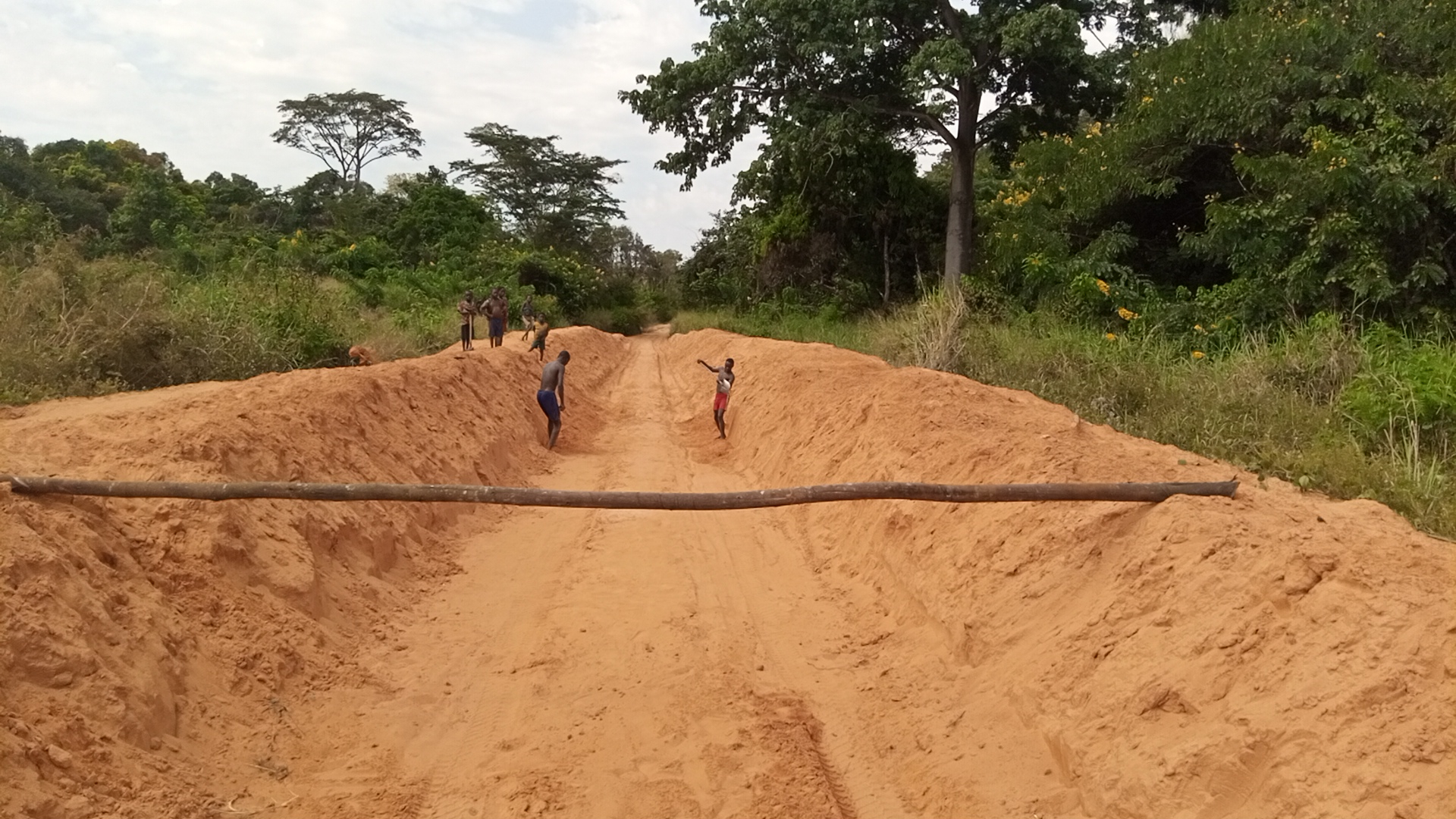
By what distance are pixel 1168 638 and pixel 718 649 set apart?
2700 mm

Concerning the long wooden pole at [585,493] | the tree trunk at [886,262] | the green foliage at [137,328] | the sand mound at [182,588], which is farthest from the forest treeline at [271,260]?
the tree trunk at [886,262]

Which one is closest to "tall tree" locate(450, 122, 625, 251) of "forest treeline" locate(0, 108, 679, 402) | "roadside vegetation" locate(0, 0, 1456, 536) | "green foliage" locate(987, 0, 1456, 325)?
"forest treeline" locate(0, 108, 679, 402)

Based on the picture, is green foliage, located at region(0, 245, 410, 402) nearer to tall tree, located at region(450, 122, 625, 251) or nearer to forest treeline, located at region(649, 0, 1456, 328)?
forest treeline, located at region(649, 0, 1456, 328)

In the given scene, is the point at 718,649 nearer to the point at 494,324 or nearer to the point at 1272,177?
the point at 1272,177

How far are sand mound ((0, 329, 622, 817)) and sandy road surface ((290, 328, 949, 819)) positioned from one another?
0.39 meters

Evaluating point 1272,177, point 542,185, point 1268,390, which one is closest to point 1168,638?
point 1268,390

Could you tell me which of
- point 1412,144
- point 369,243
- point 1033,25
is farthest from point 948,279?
point 369,243

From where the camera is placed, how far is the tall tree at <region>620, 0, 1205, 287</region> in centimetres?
1805

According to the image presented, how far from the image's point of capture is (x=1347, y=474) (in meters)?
6.44

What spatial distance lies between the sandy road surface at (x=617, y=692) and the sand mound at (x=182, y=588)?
393mm

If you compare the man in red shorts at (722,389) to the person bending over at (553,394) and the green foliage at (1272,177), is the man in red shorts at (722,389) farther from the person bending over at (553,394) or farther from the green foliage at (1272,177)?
the green foliage at (1272,177)

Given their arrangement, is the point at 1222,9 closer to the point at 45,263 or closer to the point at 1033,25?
the point at 1033,25

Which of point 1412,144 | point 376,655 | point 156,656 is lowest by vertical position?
point 376,655

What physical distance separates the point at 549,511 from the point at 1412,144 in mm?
11324
